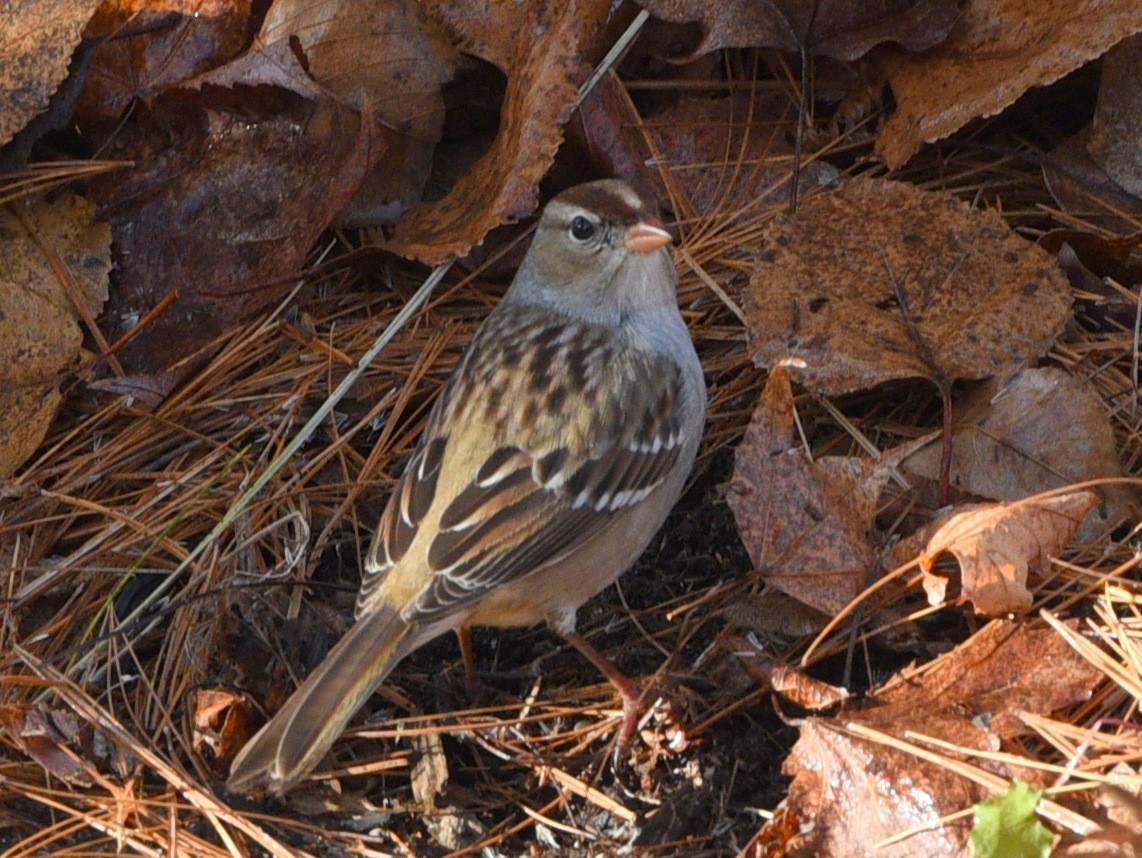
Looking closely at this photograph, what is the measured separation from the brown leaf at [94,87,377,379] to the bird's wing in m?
0.97

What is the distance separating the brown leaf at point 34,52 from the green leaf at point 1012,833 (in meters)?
3.71

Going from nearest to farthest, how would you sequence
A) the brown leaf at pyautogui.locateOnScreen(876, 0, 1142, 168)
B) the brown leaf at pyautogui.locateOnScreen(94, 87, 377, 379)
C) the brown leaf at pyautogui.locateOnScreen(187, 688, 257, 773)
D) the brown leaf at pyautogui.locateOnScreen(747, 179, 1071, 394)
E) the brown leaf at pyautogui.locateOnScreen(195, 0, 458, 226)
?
the brown leaf at pyautogui.locateOnScreen(187, 688, 257, 773) < the brown leaf at pyautogui.locateOnScreen(747, 179, 1071, 394) < the brown leaf at pyautogui.locateOnScreen(876, 0, 1142, 168) < the brown leaf at pyautogui.locateOnScreen(94, 87, 377, 379) < the brown leaf at pyautogui.locateOnScreen(195, 0, 458, 226)

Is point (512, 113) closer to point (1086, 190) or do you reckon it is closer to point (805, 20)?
point (805, 20)

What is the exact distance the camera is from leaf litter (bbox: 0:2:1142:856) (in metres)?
3.65

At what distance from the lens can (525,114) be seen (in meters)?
4.81

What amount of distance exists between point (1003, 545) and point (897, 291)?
3.79 feet

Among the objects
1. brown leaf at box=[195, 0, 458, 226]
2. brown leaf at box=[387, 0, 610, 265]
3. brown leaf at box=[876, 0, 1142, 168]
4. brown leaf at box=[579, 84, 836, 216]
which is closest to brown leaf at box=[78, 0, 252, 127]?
brown leaf at box=[195, 0, 458, 226]

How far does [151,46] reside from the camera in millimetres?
5133

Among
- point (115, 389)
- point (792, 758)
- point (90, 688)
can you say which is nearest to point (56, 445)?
point (115, 389)

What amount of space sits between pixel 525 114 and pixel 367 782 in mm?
2214

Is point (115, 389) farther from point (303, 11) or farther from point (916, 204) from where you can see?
point (916, 204)

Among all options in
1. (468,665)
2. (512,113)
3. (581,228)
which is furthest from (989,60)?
(468,665)

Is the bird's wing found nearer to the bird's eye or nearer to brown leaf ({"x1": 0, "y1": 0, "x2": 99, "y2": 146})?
the bird's eye

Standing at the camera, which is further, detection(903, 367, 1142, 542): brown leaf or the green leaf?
detection(903, 367, 1142, 542): brown leaf
